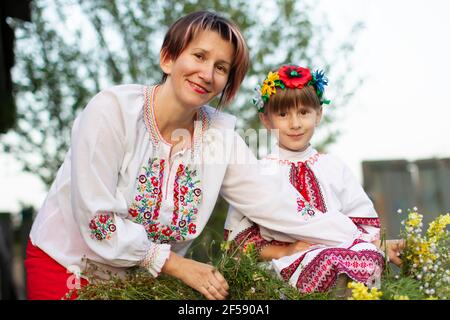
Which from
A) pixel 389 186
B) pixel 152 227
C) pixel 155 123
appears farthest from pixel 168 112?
pixel 389 186

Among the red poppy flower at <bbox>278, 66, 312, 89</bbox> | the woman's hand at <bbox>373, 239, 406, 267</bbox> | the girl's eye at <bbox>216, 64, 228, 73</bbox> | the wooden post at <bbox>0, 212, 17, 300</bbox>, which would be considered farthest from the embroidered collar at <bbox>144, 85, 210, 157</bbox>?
the wooden post at <bbox>0, 212, 17, 300</bbox>

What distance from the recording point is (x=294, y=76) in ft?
9.87

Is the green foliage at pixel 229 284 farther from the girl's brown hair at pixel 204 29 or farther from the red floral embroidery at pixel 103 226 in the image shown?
the girl's brown hair at pixel 204 29

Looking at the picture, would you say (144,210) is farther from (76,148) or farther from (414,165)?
(414,165)

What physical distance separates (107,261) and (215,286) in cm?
45

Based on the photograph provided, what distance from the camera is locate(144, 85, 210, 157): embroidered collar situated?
2770 mm

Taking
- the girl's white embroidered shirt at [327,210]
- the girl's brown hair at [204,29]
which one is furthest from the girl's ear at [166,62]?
the girl's white embroidered shirt at [327,210]

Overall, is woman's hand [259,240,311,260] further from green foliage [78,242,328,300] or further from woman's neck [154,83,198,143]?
woman's neck [154,83,198,143]

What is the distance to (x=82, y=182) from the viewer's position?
8.20 feet

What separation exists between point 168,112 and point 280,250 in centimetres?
71

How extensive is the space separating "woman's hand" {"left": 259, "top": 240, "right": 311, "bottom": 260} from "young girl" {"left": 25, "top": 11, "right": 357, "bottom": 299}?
7 cm
